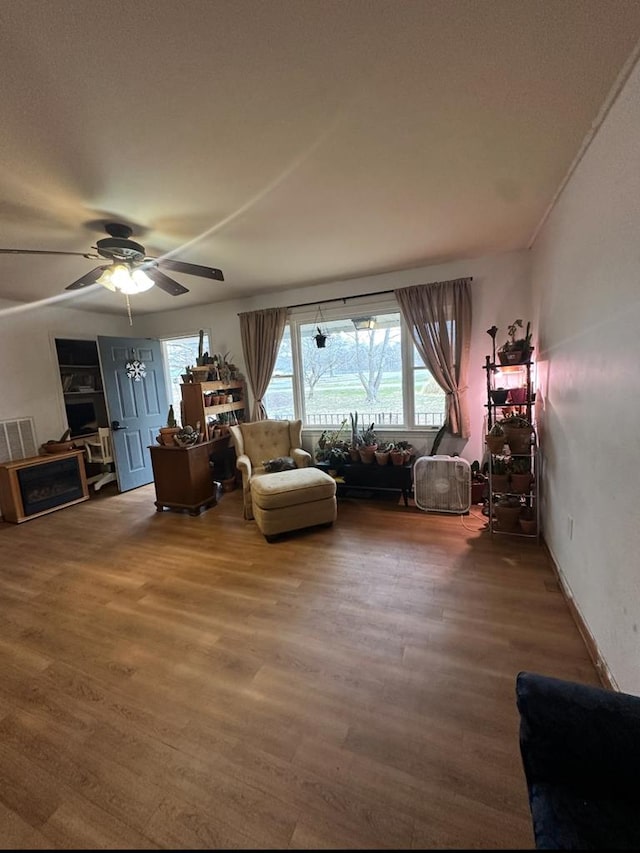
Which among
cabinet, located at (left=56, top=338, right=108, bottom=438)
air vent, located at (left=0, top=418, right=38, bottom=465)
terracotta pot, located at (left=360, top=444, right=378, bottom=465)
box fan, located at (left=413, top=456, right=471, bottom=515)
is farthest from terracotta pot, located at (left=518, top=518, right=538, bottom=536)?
cabinet, located at (left=56, top=338, right=108, bottom=438)

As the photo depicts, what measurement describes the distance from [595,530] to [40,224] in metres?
3.68

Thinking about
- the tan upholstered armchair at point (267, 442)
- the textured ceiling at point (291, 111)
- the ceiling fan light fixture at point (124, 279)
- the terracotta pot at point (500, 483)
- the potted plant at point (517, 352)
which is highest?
the textured ceiling at point (291, 111)

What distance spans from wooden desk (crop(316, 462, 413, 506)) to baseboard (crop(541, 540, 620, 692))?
1.56m

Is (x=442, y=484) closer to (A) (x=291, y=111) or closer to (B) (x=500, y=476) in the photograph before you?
(B) (x=500, y=476)

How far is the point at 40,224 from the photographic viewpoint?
2285 millimetres

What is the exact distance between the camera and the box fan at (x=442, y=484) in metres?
3.38

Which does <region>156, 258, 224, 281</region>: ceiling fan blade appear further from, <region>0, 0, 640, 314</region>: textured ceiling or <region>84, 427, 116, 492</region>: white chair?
<region>84, 427, 116, 492</region>: white chair

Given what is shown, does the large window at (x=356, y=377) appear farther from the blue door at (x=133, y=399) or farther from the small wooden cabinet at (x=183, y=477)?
the blue door at (x=133, y=399)

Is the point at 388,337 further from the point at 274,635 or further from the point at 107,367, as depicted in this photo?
the point at 107,367

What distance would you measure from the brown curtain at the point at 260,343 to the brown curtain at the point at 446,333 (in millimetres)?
1516

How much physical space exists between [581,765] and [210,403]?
4.01m

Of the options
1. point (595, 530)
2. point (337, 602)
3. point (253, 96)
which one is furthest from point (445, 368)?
point (253, 96)

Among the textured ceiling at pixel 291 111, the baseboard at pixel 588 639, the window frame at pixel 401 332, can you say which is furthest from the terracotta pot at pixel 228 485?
the baseboard at pixel 588 639

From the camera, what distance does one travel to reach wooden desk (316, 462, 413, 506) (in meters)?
3.67
